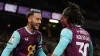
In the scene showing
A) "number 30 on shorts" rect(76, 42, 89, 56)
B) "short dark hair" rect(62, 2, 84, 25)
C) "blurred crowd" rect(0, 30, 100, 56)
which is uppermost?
"short dark hair" rect(62, 2, 84, 25)

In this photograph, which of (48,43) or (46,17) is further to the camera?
(46,17)

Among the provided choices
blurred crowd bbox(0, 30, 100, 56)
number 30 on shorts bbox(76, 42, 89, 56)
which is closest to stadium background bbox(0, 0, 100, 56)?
blurred crowd bbox(0, 30, 100, 56)

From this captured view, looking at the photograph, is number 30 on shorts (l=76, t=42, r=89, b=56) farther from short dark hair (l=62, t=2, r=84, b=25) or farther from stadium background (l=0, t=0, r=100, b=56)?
stadium background (l=0, t=0, r=100, b=56)

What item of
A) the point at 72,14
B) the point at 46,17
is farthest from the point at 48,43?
the point at 72,14

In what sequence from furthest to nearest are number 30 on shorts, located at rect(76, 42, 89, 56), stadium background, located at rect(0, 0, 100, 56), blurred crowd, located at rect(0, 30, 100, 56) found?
stadium background, located at rect(0, 0, 100, 56)
blurred crowd, located at rect(0, 30, 100, 56)
number 30 on shorts, located at rect(76, 42, 89, 56)

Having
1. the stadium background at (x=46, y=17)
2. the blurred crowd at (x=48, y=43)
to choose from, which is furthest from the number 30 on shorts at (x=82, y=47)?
the stadium background at (x=46, y=17)

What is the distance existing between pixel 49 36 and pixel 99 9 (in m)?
3.57

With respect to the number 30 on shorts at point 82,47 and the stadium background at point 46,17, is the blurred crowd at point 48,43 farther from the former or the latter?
the number 30 on shorts at point 82,47

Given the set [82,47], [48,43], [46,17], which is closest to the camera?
[82,47]

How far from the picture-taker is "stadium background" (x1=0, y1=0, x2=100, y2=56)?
14.5m

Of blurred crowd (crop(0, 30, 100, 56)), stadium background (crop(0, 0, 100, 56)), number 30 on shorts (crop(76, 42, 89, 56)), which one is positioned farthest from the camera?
stadium background (crop(0, 0, 100, 56))

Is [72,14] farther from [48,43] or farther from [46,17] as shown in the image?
[46,17]

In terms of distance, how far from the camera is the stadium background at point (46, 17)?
47.5ft

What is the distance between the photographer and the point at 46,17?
50.4ft
